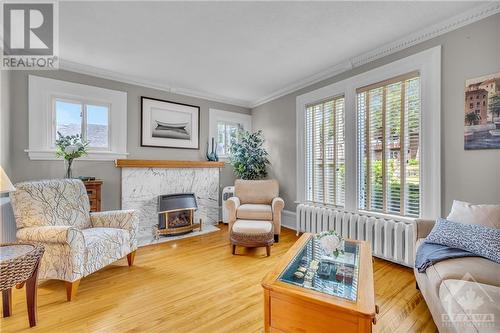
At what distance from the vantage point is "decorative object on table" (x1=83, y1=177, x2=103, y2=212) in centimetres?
292

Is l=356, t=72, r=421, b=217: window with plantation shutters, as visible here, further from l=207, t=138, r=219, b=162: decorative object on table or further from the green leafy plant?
l=207, t=138, r=219, b=162: decorative object on table

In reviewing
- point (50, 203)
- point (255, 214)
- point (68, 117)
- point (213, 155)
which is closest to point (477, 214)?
point (255, 214)

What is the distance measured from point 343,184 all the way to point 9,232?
406 cm

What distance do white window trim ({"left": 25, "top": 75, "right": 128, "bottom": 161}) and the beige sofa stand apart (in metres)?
3.91

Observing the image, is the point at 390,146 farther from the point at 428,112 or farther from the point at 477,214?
the point at 477,214

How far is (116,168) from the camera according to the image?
134 inches

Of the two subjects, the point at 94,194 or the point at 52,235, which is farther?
the point at 94,194

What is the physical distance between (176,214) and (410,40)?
4.02 meters

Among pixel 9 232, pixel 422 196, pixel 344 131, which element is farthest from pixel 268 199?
pixel 9 232

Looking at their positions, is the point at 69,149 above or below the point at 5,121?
below

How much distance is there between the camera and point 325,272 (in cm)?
152

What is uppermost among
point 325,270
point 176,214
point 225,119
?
point 225,119

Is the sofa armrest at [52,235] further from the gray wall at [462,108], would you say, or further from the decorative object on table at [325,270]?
the gray wall at [462,108]

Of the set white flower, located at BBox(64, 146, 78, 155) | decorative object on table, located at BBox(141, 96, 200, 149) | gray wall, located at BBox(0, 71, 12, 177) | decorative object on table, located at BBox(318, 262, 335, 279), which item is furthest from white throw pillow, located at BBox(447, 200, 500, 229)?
gray wall, located at BBox(0, 71, 12, 177)
